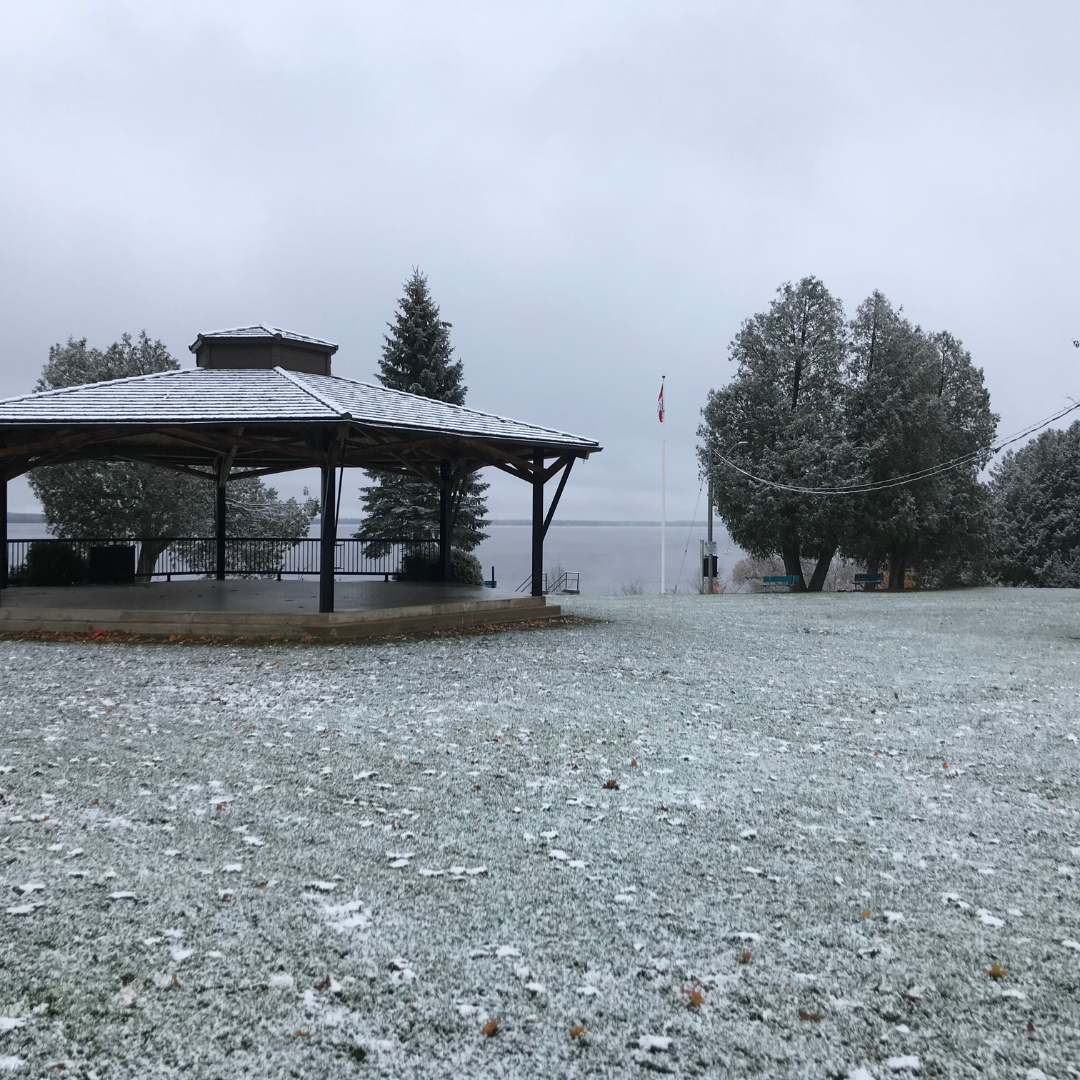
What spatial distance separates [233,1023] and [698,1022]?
56.3 inches

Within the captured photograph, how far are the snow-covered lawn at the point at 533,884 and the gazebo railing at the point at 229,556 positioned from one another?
29.5 feet

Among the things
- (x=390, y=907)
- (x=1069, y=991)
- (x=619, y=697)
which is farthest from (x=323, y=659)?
(x=1069, y=991)

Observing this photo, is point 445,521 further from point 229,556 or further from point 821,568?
point 821,568

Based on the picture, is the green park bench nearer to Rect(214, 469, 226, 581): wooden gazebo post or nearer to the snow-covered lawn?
Rect(214, 469, 226, 581): wooden gazebo post

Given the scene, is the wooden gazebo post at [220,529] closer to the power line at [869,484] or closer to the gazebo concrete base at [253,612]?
the gazebo concrete base at [253,612]

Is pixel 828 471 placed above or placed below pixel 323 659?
above

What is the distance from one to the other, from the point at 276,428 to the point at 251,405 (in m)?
1.31

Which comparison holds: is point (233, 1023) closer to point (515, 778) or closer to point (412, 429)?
point (515, 778)

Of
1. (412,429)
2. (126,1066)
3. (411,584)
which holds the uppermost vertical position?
(412,429)

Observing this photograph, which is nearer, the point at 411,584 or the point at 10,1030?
the point at 10,1030

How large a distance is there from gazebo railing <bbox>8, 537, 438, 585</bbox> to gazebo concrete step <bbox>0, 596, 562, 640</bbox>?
9.67 feet

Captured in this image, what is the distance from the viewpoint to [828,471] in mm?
26812

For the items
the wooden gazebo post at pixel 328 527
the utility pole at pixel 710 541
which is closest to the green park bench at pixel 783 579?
Result: the utility pole at pixel 710 541

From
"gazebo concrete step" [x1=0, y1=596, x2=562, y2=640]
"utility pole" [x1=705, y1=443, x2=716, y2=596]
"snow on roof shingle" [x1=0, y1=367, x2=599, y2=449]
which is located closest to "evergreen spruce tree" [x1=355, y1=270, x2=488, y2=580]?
"utility pole" [x1=705, y1=443, x2=716, y2=596]
